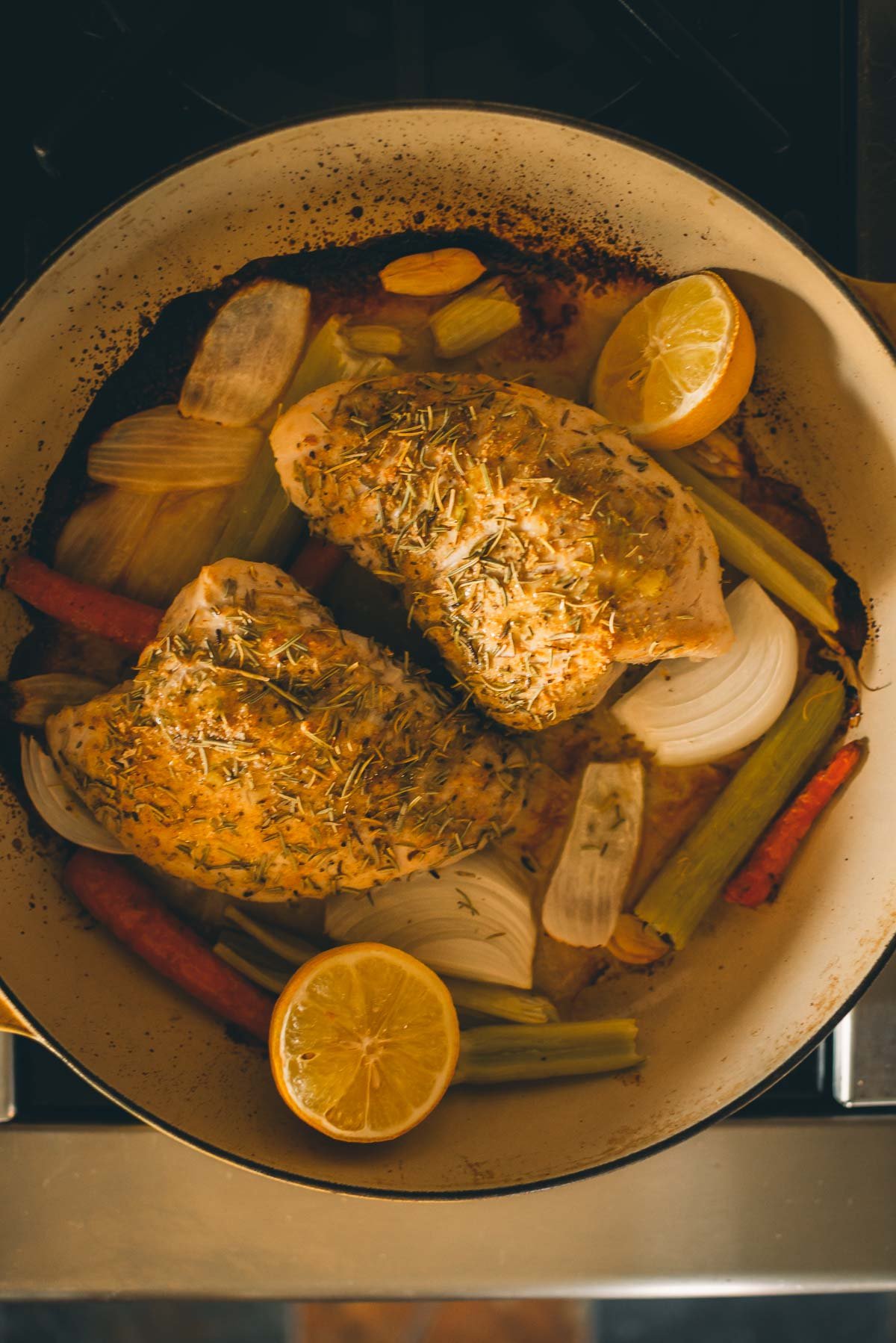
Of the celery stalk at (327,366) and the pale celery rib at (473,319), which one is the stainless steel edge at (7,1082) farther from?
the pale celery rib at (473,319)

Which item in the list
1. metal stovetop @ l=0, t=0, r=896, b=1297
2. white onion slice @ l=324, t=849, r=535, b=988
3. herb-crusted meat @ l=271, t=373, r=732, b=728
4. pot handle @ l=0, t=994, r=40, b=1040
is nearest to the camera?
herb-crusted meat @ l=271, t=373, r=732, b=728

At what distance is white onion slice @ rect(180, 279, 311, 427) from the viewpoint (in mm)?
2240

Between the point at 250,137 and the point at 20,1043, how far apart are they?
199 centimetres

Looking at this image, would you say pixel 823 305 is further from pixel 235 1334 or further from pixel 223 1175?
pixel 235 1334

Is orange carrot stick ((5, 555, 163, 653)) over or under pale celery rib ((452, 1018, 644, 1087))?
over

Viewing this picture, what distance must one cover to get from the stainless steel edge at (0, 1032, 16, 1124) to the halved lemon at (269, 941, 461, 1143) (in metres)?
0.68

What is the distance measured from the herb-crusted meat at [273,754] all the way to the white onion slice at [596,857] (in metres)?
0.26

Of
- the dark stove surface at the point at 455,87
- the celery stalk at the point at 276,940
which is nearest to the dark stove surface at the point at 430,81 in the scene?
the dark stove surface at the point at 455,87

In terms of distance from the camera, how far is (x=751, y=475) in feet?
7.82

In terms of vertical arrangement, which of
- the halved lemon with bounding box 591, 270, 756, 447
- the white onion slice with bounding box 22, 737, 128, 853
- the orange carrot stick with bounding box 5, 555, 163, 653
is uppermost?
the halved lemon with bounding box 591, 270, 756, 447

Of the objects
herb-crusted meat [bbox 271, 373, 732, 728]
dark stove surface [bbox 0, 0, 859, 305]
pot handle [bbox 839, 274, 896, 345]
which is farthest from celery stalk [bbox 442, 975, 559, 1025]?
dark stove surface [bbox 0, 0, 859, 305]

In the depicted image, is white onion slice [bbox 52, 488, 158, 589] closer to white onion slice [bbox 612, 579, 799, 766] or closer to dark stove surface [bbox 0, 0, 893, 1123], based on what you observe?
dark stove surface [bbox 0, 0, 893, 1123]

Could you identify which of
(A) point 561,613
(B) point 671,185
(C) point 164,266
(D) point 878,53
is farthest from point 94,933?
(D) point 878,53

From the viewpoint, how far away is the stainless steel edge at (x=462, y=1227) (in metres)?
2.24
